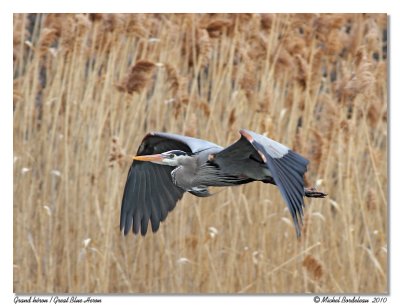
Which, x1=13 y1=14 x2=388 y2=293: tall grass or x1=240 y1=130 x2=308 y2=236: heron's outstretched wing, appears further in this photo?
x1=13 y1=14 x2=388 y2=293: tall grass

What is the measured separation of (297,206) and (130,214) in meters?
1.04

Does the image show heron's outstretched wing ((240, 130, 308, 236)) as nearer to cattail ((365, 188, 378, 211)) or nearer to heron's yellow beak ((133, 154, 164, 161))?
heron's yellow beak ((133, 154, 164, 161))

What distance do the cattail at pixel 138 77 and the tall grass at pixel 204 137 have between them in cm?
4

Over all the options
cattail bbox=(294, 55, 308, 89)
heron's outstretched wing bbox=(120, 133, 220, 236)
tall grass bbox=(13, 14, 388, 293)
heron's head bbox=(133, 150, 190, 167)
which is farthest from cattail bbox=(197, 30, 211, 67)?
heron's head bbox=(133, 150, 190, 167)

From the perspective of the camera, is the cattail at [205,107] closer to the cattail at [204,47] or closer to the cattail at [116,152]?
the cattail at [204,47]

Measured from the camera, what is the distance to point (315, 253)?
4.59m

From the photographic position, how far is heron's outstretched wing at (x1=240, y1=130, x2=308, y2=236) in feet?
11.8

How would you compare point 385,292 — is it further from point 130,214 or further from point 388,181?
point 130,214

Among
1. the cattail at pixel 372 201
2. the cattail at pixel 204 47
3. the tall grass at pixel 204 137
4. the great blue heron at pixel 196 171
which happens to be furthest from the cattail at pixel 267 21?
the cattail at pixel 372 201

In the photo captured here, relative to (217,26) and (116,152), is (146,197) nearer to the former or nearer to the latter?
(116,152)

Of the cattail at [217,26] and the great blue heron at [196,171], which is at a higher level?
the cattail at [217,26]

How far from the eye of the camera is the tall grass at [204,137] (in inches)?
179

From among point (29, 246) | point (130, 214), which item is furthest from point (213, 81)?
point (29, 246)

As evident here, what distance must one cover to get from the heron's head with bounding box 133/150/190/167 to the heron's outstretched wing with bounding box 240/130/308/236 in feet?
1.20
